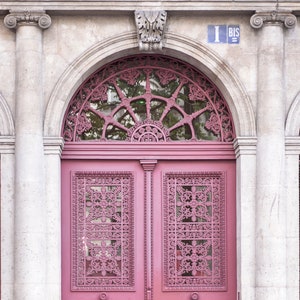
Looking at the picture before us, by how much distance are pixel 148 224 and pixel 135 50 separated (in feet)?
7.30

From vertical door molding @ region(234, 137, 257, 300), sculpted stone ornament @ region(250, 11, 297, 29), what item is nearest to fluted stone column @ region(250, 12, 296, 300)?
sculpted stone ornament @ region(250, 11, 297, 29)

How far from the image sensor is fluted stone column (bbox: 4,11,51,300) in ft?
40.9

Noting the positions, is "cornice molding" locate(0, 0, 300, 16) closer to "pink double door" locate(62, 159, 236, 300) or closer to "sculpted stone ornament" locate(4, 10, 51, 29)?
"sculpted stone ornament" locate(4, 10, 51, 29)

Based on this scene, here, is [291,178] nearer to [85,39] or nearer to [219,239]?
[219,239]

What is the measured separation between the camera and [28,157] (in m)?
12.5

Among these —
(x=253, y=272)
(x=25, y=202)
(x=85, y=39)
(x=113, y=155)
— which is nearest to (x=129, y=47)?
(x=85, y=39)

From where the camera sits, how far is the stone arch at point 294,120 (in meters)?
12.8

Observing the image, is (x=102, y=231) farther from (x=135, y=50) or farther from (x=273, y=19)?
(x=273, y=19)

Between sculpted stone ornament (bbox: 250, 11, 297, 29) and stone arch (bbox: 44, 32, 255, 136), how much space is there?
644 millimetres

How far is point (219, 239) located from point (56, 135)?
2.48 meters

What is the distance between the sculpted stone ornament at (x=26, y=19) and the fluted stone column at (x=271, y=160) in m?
2.59

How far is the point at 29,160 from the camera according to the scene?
12531mm

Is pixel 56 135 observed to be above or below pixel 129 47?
below

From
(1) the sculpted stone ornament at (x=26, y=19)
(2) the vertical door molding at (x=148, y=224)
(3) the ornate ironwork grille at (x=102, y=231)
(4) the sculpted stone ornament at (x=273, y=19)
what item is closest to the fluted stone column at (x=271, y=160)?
(4) the sculpted stone ornament at (x=273, y=19)
